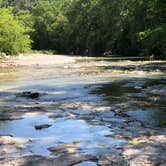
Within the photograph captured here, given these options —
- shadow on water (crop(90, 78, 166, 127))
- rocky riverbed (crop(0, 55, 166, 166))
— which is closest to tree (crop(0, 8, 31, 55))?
shadow on water (crop(90, 78, 166, 127))

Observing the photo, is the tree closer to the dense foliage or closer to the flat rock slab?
the dense foliage

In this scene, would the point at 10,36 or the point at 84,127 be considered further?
the point at 10,36

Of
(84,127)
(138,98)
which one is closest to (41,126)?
(84,127)

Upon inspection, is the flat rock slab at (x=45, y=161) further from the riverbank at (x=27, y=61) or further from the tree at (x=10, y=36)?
the tree at (x=10, y=36)

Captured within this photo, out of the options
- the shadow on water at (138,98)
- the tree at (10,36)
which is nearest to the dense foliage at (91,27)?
the tree at (10,36)

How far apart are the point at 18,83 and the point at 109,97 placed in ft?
35.8

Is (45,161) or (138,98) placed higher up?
(45,161)

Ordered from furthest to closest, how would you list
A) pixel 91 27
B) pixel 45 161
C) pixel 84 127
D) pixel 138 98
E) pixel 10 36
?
pixel 91 27 → pixel 10 36 → pixel 138 98 → pixel 84 127 → pixel 45 161

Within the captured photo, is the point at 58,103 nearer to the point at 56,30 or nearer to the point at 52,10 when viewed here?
the point at 56,30

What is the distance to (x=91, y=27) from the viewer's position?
4422 inches

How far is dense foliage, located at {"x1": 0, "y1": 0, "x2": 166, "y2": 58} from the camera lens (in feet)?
264

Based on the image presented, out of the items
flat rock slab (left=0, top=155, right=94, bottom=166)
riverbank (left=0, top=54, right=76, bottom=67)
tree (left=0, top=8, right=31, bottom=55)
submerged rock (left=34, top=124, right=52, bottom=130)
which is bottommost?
riverbank (left=0, top=54, right=76, bottom=67)

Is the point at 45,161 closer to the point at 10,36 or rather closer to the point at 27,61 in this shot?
the point at 27,61

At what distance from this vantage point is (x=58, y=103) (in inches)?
846
